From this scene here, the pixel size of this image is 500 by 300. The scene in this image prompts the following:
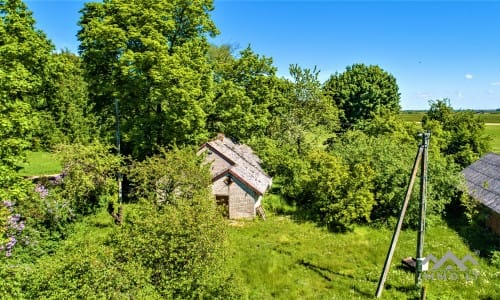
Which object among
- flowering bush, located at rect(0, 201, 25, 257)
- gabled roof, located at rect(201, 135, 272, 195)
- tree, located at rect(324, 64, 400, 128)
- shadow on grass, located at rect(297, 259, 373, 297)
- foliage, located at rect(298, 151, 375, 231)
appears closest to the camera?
flowering bush, located at rect(0, 201, 25, 257)

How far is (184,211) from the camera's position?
12.7 meters

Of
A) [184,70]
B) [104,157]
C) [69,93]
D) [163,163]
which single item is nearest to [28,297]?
[163,163]

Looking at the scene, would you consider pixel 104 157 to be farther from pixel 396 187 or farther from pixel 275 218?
pixel 396 187

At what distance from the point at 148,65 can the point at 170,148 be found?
684cm

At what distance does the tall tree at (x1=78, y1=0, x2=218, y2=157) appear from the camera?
2239 cm

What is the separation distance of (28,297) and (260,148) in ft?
85.8

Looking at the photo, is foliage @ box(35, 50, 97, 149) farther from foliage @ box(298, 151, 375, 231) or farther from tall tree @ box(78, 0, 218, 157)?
foliage @ box(298, 151, 375, 231)

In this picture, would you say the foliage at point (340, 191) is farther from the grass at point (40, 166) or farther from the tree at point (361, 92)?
the grass at point (40, 166)

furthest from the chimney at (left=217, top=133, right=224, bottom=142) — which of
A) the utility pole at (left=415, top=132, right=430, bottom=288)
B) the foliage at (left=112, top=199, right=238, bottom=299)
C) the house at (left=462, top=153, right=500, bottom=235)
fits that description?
the house at (left=462, top=153, right=500, bottom=235)

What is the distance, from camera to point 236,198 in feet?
80.6

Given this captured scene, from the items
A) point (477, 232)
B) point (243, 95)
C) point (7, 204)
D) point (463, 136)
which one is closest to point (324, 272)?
point (477, 232)

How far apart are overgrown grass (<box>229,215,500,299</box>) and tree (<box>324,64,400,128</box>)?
26.2 meters

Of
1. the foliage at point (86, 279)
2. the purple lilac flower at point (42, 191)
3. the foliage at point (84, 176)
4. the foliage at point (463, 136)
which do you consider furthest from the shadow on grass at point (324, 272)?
the foliage at point (463, 136)

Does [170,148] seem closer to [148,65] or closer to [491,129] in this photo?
[148,65]
